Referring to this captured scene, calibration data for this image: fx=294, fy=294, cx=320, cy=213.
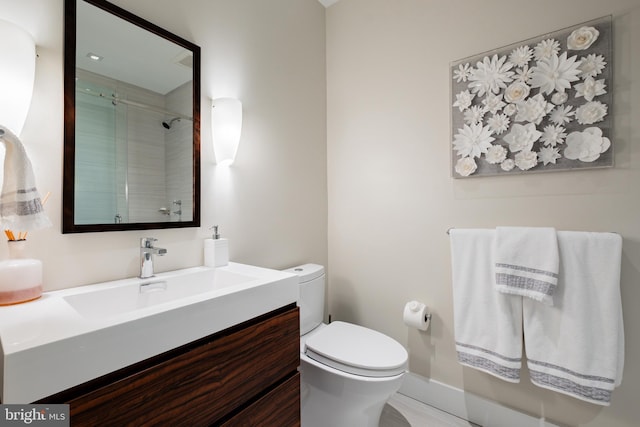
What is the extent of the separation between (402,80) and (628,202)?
1.20 metres

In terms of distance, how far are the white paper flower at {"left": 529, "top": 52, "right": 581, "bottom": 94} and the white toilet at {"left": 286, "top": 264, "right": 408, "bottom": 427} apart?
1.34m

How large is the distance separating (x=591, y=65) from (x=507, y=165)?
0.49 meters

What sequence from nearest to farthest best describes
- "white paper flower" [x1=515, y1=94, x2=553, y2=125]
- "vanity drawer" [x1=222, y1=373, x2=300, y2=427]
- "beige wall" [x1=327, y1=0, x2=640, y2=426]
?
"vanity drawer" [x1=222, y1=373, x2=300, y2=427] < "beige wall" [x1=327, y1=0, x2=640, y2=426] < "white paper flower" [x1=515, y1=94, x2=553, y2=125]

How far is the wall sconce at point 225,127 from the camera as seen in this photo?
135cm

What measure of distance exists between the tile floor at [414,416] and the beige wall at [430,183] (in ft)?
0.56

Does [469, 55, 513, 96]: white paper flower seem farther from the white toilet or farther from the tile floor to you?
the tile floor

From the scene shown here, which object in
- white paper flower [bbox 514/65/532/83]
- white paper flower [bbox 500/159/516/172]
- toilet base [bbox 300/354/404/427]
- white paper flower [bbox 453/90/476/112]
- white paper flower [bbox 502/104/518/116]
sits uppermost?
white paper flower [bbox 514/65/532/83]

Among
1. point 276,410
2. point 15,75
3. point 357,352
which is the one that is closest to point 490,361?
Answer: point 357,352

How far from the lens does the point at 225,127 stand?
4.42 feet

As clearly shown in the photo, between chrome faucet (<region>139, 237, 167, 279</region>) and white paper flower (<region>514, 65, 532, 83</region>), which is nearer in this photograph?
chrome faucet (<region>139, 237, 167, 279</region>)

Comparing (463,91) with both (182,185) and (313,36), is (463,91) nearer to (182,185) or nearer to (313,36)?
(313,36)

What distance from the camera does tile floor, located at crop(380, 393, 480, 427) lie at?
4.99 ft

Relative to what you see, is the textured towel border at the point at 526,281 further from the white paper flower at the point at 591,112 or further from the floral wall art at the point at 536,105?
the white paper flower at the point at 591,112

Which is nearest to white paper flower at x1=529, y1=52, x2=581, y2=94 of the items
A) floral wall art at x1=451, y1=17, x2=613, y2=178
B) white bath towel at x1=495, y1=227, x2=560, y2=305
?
floral wall art at x1=451, y1=17, x2=613, y2=178
